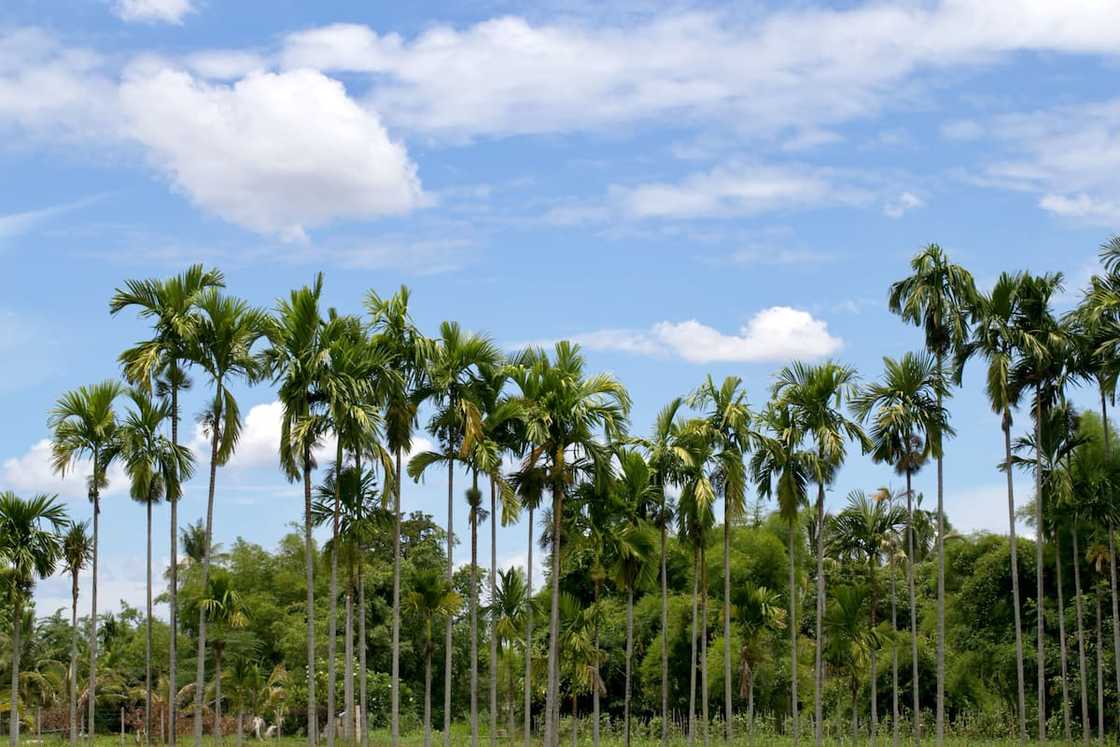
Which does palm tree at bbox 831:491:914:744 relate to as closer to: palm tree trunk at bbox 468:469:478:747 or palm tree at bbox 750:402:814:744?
palm tree at bbox 750:402:814:744

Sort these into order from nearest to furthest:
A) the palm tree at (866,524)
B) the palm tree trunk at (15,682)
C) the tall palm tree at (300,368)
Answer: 1. the tall palm tree at (300,368)
2. the palm tree trunk at (15,682)
3. the palm tree at (866,524)

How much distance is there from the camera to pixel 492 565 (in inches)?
1410

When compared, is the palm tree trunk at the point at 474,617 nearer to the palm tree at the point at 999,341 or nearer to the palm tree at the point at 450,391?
the palm tree at the point at 450,391

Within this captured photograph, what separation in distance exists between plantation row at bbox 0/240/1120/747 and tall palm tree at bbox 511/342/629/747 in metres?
0.09

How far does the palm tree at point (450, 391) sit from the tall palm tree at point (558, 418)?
46.6 inches

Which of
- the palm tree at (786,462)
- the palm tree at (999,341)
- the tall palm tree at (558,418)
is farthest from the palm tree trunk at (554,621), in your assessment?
the palm tree at (999,341)

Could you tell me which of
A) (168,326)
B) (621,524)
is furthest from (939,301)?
(168,326)

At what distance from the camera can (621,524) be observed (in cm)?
3944

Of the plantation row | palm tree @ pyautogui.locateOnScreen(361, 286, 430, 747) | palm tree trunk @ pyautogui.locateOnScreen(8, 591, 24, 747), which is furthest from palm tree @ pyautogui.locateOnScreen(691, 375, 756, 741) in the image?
palm tree trunk @ pyautogui.locateOnScreen(8, 591, 24, 747)

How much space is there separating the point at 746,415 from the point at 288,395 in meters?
15.2

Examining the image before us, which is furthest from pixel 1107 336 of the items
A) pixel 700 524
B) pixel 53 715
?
pixel 53 715

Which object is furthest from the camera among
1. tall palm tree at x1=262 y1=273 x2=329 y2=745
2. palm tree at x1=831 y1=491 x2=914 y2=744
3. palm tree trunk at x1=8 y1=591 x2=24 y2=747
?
palm tree at x1=831 y1=491 x2=914 y2=744

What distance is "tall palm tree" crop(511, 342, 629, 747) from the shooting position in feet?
110

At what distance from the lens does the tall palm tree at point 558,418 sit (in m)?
33.6
